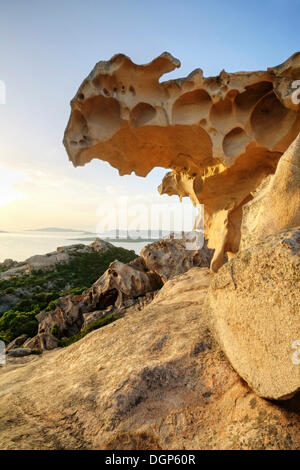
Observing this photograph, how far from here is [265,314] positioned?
261 centimetres

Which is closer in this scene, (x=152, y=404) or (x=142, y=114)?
(x=152, y=404)

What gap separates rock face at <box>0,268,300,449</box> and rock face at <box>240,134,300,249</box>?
1432 millimetres

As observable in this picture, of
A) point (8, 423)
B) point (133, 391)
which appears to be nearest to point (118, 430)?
point (133, 391)

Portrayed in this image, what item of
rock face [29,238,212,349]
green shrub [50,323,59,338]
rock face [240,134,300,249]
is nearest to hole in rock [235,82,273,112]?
rock face [240,134,300,249]

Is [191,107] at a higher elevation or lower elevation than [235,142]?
higher

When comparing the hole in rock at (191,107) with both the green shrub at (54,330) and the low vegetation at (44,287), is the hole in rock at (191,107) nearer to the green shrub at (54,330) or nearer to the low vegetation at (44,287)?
the green shrub at (54,330)

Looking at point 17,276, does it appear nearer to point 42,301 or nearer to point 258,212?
point 42,301

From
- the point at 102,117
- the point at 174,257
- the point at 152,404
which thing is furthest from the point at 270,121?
the point at 174,257

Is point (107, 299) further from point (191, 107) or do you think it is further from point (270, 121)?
point (270, 121)

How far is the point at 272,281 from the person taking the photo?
2.57m

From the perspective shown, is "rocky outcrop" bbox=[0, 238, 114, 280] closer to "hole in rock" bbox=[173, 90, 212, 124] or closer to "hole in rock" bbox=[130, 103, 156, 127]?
"hole in rock" bbox=[130, 103, 156, 127]

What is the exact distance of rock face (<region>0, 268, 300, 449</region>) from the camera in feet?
8.02

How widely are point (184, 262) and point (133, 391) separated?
32.7 feet

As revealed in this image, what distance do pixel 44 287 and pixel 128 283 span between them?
2021 cm
